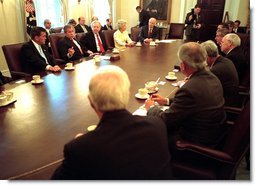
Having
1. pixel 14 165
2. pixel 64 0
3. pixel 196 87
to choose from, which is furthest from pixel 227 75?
pixel 64 0

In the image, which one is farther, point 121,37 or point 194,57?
point 121,37

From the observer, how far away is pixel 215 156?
4.79 ft

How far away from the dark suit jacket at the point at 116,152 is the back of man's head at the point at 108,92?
0.03m

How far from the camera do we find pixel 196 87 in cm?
160

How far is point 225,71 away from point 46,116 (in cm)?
166

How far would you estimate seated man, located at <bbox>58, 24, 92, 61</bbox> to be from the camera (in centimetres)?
378

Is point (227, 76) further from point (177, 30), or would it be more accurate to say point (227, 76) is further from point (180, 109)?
point (177, 30)

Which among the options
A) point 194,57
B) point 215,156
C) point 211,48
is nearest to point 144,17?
point 211,48

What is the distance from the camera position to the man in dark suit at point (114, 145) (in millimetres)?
923

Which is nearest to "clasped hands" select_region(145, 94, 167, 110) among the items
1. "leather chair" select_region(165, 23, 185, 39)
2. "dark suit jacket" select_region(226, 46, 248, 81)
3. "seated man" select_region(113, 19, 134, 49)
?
"dark suit jacket" select_region(226, 46, 248, 81)

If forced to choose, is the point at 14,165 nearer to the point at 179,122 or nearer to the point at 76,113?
the point at 76,113

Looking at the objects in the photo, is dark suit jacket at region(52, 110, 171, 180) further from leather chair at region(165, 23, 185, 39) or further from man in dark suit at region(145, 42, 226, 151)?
leather chair at region(165, 23, 185, 39)

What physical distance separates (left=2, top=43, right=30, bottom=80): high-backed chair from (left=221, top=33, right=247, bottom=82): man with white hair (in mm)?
2470

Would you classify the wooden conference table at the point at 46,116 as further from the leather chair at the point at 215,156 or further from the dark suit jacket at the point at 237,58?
the dark suit jacket at the point at 237,58
